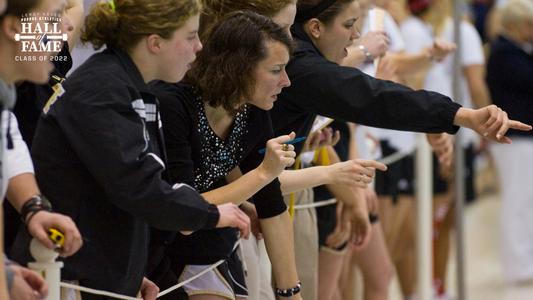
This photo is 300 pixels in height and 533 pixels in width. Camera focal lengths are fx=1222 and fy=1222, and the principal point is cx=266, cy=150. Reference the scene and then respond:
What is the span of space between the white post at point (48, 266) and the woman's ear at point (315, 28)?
3.76 ft

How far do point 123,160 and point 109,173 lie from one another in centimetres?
4

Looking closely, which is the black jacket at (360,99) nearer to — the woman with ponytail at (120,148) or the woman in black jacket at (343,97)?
the woman in black jacket at (343,97)

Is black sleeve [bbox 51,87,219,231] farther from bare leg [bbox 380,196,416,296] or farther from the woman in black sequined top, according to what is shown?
bare leg [bbox 380,196,416,296]

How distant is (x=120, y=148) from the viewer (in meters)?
2.33

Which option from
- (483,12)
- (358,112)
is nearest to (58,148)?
(358,112)

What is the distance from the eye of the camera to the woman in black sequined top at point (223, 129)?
8.85 feet

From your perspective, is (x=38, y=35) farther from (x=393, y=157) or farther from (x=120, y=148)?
(x=393, y=157)

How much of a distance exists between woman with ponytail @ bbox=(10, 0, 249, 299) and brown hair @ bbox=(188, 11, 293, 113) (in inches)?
7.2

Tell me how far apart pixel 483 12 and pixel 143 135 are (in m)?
6.97

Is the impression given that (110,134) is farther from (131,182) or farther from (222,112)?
(222,112)

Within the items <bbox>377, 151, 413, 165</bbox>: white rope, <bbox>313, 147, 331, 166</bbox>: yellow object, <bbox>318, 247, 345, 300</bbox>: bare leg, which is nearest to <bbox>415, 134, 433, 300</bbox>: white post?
<bbox>377, 151, 413, 165</bbox>: white rope

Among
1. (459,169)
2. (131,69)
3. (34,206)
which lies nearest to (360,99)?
(131,69)

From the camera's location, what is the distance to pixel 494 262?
287 inches

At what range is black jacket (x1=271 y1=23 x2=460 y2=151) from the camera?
9.48ft
